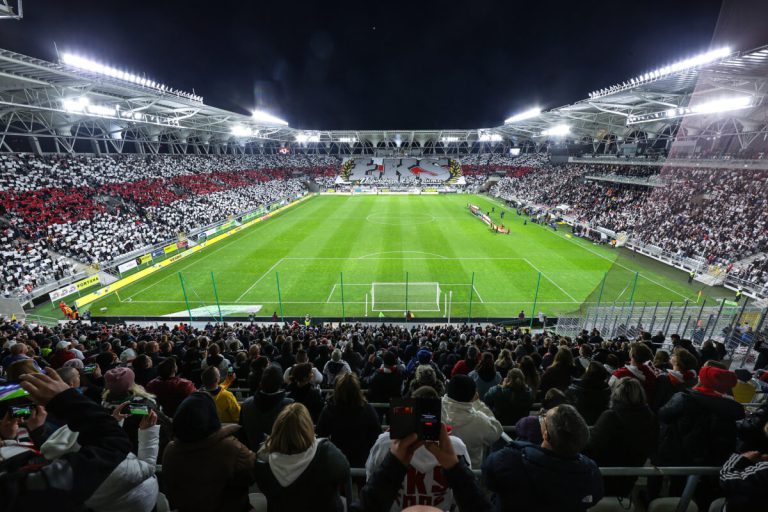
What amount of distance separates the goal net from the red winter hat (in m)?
16.5

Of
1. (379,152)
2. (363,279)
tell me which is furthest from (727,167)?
(379,152)

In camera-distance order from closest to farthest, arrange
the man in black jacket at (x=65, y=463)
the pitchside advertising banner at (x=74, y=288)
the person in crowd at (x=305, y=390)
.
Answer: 1. the man in black jacket at (x=65, y=463)
2. the person in crowd at (x=305, y=390)
3. the pitchside advertising banner at (x=74, y=288)

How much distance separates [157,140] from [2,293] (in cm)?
3429

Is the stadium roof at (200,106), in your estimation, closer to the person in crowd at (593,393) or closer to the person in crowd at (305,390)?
the person in crowd at (593,393)

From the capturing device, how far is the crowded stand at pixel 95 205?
912 inches

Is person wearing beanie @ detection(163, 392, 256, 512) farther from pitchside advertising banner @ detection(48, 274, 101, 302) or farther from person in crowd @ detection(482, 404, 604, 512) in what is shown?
pitchside advertising banner @ detection(48, 274, 101, 302)

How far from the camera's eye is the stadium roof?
72.5ft

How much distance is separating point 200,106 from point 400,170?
4997cm

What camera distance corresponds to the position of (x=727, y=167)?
2864cm

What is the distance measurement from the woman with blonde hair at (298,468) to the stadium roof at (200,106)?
25.9m

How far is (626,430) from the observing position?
10.7ft

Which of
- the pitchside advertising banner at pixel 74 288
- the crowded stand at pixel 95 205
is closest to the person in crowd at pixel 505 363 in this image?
the pitchside advertising banner at pixel 74 288

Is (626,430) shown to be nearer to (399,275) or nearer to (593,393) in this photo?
(593,393)

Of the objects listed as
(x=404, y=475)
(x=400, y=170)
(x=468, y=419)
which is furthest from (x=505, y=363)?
(x=400, y=170)
